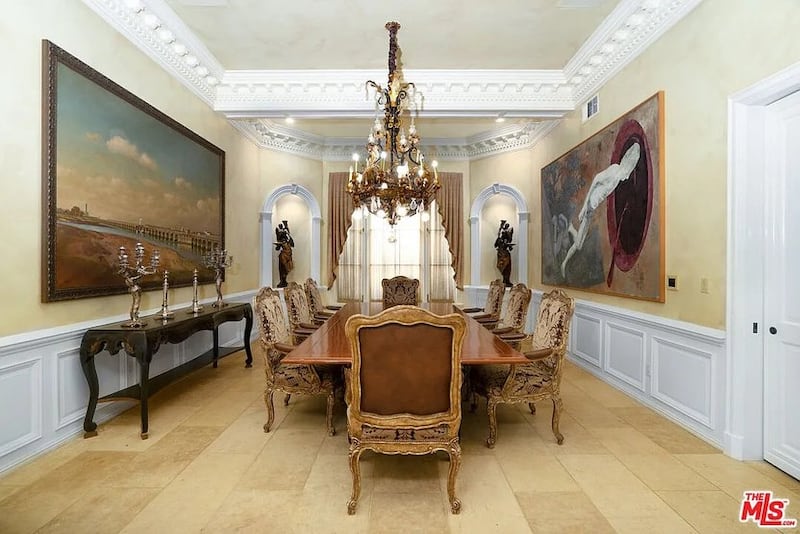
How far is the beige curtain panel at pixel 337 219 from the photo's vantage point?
7332mm

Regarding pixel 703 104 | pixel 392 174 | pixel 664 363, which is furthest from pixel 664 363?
pixel 392 174

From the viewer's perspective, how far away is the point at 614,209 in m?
4.01

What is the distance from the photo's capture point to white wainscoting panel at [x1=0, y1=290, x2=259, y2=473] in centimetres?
247

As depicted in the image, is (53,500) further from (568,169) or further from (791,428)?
(568,169)

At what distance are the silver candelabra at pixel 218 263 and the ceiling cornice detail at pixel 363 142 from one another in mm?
2024

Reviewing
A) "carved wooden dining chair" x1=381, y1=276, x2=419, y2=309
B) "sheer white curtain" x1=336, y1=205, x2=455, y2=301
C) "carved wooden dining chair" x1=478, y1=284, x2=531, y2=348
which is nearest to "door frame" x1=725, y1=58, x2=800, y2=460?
"carved wooden dining chair" x1=478, y1=284, x2=531, y2=348

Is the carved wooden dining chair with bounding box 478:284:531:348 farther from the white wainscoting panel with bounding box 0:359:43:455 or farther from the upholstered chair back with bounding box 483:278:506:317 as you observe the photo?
the white wainscoting panel with bounding box 0:359:43:455

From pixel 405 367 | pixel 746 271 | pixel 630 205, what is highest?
pixel 630 205

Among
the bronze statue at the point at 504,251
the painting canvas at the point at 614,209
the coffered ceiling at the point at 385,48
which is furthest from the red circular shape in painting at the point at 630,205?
the bronze statue at the point at 504,251

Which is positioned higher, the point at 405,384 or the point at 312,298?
the point at 312,298

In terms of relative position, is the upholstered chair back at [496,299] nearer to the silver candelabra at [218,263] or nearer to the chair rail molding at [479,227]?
the chair rail molding at [479,227]

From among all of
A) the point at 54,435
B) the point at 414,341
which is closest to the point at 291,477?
the point at 414,341

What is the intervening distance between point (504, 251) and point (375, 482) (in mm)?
5146

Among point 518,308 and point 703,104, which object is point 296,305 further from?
point 703,104
